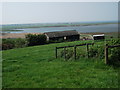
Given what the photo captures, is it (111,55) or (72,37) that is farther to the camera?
(72,37)

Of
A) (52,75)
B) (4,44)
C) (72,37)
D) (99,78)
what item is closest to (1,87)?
(52,75)

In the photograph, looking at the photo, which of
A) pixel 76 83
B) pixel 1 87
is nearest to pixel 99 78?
pixel 76 83

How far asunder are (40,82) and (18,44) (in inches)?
1142

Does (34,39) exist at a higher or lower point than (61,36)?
lower

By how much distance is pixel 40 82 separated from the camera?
6223 mm

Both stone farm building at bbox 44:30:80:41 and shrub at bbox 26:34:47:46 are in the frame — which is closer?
shrub at bbox 26:34:47:46

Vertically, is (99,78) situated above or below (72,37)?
below

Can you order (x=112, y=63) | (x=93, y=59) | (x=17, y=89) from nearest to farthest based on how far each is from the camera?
(x=17, y=89), (x=112, y=63), (x=93, y=59)

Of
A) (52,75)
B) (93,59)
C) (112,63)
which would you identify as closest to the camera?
(52,75)

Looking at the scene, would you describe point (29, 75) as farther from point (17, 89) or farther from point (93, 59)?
point (93, 59)

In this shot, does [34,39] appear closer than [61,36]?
Yes

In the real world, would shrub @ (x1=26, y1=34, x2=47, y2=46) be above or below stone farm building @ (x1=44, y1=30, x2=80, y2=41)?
below

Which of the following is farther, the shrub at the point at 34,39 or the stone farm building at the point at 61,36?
the stone farm building at the point at 61,36

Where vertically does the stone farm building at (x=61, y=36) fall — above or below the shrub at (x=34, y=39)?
above
